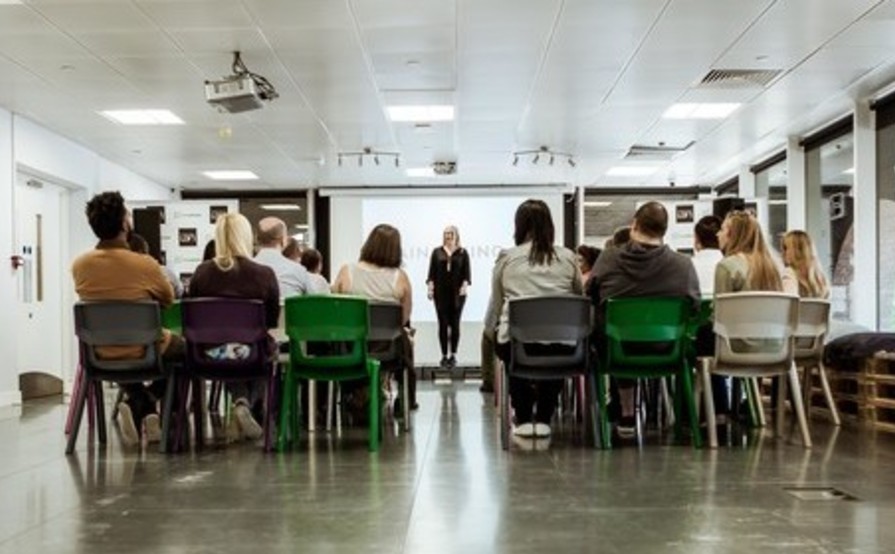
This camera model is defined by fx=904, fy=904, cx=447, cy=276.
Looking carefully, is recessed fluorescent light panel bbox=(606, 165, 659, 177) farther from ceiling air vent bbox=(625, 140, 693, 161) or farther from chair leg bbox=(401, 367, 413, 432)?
chair leg bbox=(401, 367, 413, 432)

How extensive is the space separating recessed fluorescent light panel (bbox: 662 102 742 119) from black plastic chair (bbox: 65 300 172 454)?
580 centimetres

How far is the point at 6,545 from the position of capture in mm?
2658

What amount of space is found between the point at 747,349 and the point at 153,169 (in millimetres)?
9473

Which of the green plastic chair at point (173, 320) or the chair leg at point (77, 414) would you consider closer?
the chair leg at point (77, 414)

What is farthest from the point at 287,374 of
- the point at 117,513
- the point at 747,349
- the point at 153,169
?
the point at 153,169

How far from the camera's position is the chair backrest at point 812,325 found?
5.24m

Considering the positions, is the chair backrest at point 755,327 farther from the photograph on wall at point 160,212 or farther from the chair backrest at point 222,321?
the photograph on wall at point 160,212

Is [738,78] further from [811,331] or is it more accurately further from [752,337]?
[752,337]

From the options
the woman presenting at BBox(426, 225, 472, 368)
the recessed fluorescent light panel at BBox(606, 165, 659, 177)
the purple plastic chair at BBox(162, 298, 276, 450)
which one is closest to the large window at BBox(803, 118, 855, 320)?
the recessed fluorescent light panel at BBox(606, 165, 659, 177)

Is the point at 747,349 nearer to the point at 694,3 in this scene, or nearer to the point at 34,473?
the point at 694,3

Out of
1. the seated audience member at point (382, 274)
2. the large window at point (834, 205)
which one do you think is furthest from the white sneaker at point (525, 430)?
the large window at point (834, 205)

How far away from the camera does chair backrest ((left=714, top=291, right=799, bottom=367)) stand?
14.5ft

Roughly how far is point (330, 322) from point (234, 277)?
597 mm

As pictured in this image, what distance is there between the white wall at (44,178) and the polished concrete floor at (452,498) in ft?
12.5
